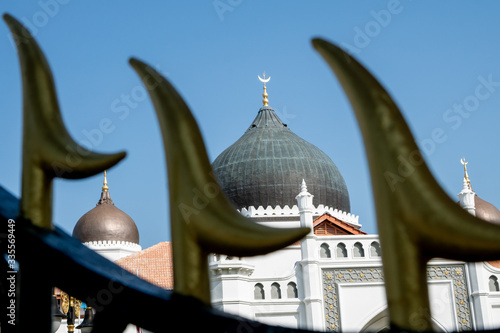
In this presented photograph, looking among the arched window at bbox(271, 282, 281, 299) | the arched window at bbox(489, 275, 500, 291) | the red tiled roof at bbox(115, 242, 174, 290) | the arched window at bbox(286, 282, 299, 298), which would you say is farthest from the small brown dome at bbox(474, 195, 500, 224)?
A: the red tiled roof at bbox(115, 242, 174, 290)

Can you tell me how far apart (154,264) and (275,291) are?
648 centimetres

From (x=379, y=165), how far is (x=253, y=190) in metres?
22.0

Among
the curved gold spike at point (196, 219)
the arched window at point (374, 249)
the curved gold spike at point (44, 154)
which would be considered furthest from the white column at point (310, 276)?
the curved gold spike at point (196, 219)

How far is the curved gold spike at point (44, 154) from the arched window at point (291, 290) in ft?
53.1

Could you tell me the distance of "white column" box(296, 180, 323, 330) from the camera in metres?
17.1

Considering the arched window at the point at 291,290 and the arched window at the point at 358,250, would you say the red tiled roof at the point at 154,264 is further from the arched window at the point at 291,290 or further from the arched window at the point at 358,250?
the arched window at the point at 358,250

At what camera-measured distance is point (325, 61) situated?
178 centimetres

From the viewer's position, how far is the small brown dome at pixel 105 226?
1071 inches

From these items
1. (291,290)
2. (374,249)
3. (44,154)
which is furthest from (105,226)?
(44,154)

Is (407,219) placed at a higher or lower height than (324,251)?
lower

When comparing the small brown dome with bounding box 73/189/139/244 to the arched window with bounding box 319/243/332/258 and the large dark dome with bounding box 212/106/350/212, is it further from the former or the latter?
the arched window with bounding box 319/243/332/258

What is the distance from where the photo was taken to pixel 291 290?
17953 mm

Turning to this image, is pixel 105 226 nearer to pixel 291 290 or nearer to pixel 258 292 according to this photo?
pixel 258 292

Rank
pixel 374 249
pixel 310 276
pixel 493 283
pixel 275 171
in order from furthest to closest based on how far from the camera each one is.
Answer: pixel 275 171 → pixel 493 283 → pixel 374 249 → pixel 310 276
